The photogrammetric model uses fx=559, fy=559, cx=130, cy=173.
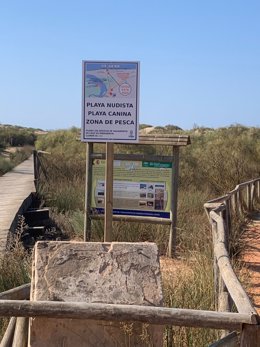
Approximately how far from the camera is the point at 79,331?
294 cm

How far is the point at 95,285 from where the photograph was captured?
3.14 metres

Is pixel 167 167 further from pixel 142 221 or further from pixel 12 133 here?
pixel 12 133

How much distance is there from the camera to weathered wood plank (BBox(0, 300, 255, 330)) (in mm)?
2520

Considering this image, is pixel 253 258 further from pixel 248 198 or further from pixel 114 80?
pixel 248 198

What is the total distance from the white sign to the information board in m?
3.17

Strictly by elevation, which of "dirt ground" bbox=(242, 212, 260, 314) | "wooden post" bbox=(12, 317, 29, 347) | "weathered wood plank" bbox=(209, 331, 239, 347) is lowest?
"dirt ground" bbox=(242, 212, 260, 314)

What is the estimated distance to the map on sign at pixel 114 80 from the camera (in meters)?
6.11

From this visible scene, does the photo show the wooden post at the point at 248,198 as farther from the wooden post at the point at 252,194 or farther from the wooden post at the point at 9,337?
the wooden post at the point at 9,337

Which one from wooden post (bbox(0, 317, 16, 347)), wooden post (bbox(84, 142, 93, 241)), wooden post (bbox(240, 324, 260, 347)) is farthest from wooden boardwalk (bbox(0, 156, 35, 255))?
wooden post (bbox(240, 324, 260, 347))

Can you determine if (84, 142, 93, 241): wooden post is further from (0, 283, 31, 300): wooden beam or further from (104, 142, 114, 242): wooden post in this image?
(0, 283, 31, 300): wooden beam

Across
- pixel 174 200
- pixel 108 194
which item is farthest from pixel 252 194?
pixel 108 194

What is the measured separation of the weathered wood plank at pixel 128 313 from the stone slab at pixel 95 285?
299 millimetres

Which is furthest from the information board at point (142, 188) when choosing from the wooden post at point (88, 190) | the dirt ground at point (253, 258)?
the dirt ground at point (253, 258)

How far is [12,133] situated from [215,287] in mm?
56335
